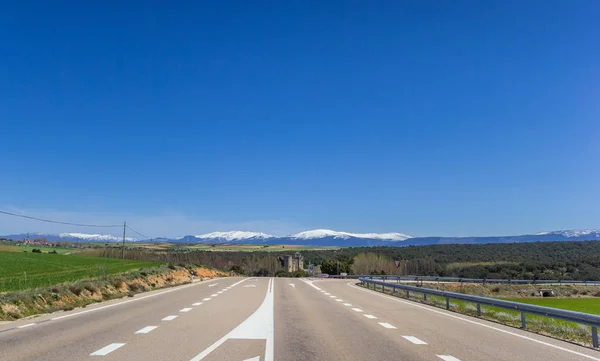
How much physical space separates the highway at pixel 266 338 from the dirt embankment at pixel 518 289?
185 ft

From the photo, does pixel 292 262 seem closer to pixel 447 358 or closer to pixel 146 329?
pixel 146 329

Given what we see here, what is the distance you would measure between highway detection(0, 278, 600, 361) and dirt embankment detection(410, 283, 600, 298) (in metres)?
56.3

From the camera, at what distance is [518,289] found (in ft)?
241

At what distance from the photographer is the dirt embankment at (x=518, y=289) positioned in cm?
7000

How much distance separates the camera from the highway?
30.2 ft

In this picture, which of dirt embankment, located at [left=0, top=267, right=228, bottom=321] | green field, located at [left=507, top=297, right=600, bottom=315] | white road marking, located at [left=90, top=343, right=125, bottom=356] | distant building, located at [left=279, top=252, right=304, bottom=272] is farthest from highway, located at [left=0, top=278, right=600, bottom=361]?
distant building, located at [left=279, top=252, right=304, bottom=272]

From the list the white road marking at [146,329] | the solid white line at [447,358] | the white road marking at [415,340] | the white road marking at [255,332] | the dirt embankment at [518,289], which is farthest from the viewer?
the dirt embankment at [518,289]

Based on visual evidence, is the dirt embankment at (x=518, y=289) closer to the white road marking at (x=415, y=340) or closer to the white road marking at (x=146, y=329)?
the white road marking at (x=415, y=340)

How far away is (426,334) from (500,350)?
8.12ft

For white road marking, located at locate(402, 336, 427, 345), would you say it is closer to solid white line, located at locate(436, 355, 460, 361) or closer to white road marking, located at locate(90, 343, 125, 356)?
solid white line, located at locate(436, 355, 460, 361)

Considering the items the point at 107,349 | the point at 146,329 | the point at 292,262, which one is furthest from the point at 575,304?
the point at 292,262

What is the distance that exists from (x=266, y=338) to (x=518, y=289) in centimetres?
6972

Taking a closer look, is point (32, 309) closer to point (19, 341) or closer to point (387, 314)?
point (19, 341)

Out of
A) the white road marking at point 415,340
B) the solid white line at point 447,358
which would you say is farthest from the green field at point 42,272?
the solid white line at point 447,358
